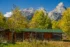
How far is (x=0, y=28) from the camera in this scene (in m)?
51.1

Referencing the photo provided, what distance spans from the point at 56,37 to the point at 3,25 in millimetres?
13628

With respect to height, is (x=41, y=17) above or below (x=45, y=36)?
above

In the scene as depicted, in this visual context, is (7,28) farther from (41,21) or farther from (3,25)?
(41,21)

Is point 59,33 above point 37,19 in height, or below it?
below

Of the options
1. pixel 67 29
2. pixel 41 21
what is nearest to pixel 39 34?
pixel 41 21

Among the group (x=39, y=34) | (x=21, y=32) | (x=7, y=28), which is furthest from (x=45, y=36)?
(x=7, y=28)

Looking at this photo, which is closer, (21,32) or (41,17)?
Answer: (21,32)

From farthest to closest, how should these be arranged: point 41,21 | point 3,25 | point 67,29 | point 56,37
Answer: point 41,21 < point 56,37 < point 3,25 < point 67,29

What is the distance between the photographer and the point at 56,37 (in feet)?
191

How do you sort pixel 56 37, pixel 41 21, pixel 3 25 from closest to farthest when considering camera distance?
1. pixel 3 25
2. pixel 56 37
3. pixel 41 21

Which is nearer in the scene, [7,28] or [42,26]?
[7,28]

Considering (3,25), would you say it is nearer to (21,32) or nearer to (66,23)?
(21,32)

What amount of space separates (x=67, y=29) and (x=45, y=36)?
850 centimetres

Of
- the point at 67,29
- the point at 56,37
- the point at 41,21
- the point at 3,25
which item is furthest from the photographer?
the point at 41,21
